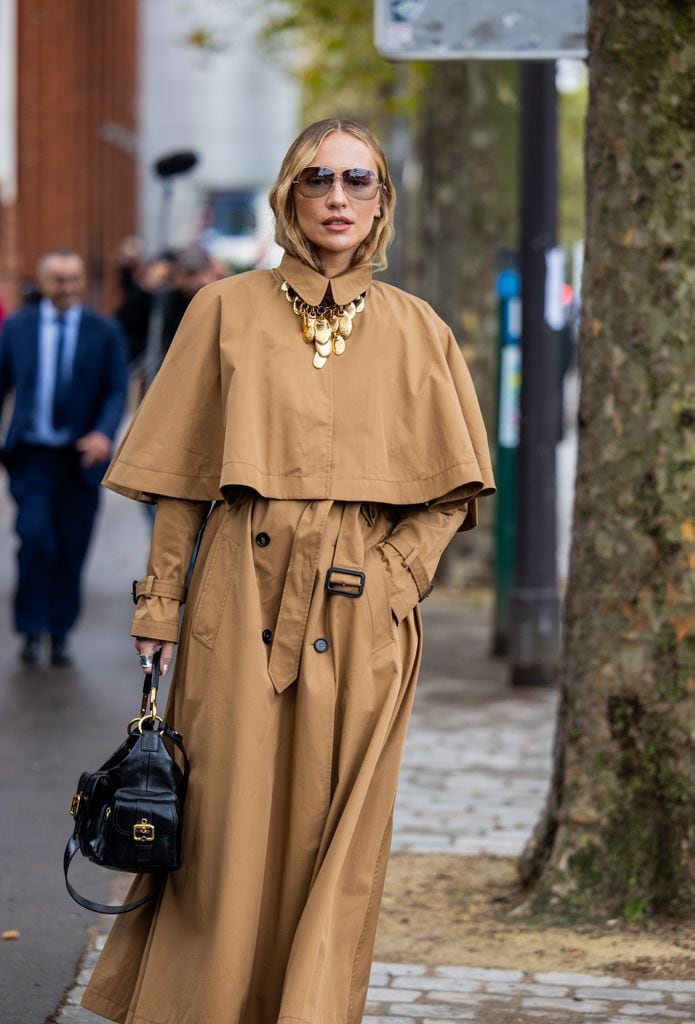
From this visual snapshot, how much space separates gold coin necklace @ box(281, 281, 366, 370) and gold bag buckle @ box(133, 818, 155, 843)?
101 cm

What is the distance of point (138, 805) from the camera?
3830 mm

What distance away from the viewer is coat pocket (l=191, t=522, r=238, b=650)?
392 cm

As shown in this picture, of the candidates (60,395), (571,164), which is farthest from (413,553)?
(571,164)

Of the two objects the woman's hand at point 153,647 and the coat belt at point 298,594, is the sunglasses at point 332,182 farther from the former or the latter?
the woman's hand at point 153,647

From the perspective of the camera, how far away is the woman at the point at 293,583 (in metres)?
3.86

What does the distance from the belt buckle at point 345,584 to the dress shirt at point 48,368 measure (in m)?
6.08

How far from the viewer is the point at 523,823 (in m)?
6.65

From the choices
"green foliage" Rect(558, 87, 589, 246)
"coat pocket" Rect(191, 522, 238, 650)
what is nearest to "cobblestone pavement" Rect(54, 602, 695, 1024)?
"coat pocket" Rect(191, 522, 238, 650)

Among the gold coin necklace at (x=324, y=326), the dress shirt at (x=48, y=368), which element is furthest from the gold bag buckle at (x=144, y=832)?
the dress shirt at (x=48, y=368)

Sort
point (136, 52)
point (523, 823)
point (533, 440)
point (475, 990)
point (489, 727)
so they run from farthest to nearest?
point (136, 52) < point (533, 440) < point (489, 727) < point (523, 823) < point (475, 990)

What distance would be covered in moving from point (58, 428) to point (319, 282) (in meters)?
6.01

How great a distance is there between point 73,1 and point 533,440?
78.7 feet

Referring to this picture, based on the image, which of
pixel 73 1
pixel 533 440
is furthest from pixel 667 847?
pixel 73 1

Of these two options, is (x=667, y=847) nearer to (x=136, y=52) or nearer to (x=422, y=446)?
(x=422, y=446)
